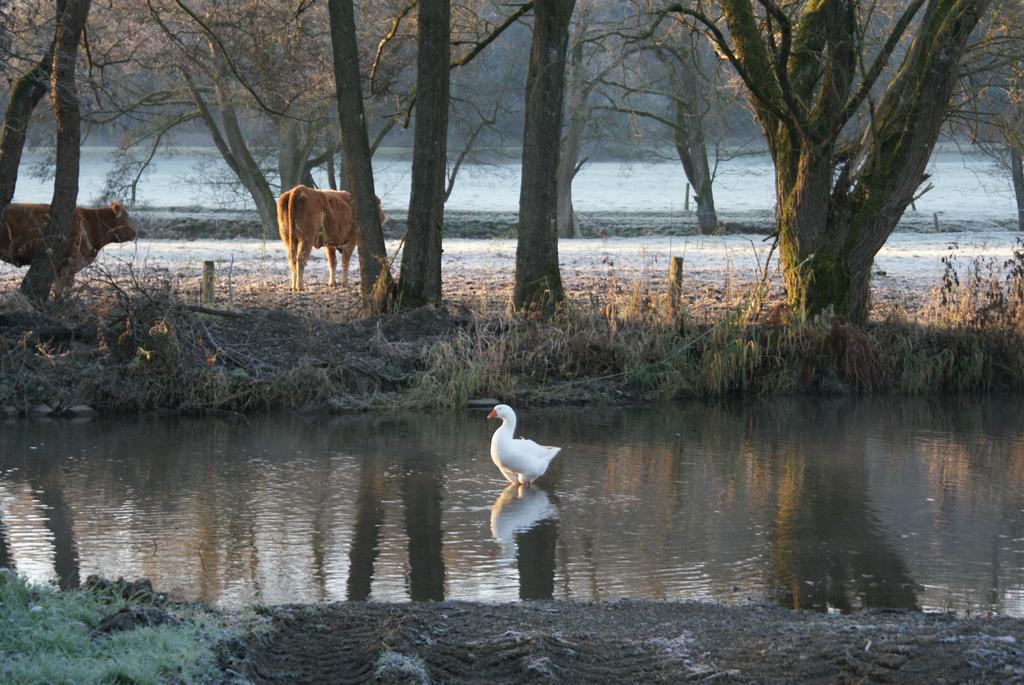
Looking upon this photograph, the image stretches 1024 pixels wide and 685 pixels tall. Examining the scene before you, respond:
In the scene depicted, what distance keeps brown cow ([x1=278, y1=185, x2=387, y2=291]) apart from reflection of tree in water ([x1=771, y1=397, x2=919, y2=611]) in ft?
32.6

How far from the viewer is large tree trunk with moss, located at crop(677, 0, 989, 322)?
17.1 meters

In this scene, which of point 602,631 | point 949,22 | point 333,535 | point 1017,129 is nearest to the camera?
point 602,631

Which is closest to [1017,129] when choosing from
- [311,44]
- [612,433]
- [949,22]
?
[949,22]

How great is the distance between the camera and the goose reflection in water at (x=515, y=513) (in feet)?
32.5

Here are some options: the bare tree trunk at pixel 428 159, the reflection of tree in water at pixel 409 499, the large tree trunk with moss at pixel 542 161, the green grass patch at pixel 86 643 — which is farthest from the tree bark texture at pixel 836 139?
the green grass patch at pixel 86 643

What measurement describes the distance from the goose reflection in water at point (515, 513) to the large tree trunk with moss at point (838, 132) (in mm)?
7365

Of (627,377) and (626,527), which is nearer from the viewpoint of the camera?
(626,527)

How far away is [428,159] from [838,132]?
18.3ft

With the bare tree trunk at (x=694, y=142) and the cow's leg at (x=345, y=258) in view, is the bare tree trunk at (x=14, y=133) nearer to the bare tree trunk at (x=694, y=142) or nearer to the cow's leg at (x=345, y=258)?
the cow's leg at (x=345, y=258)

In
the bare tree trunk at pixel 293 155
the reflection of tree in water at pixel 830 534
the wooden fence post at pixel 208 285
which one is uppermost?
the bare tree trunk at pixel 293 155

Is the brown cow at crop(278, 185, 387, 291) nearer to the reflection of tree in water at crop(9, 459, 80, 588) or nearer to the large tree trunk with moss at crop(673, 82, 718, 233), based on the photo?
the reflection of tree in water at crop(9, 459, 80, 588)

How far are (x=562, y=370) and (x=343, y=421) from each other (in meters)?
3.08

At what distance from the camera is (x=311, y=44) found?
83.8 feet

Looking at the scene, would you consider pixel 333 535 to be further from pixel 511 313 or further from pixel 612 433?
pixel 511 313
